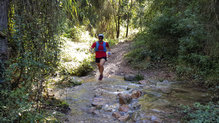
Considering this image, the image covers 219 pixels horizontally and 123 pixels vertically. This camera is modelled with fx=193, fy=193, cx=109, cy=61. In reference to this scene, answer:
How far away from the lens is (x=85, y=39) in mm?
14180

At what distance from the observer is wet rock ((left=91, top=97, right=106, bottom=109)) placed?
450cm

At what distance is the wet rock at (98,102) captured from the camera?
14.8ft

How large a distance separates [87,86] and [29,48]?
11.4ft

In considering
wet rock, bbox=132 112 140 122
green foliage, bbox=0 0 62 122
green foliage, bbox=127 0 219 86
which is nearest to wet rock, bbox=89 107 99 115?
wet rock, bbox=132 112 140 122

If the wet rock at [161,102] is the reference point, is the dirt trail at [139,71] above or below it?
above

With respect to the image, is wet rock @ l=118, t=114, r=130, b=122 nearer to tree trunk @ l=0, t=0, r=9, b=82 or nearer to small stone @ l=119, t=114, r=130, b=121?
small stone @ l=119, t=114, r=130, b=121

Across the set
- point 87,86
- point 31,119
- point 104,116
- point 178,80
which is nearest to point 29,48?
point 31,119

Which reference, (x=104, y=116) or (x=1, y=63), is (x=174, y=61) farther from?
(x=1, y=63)

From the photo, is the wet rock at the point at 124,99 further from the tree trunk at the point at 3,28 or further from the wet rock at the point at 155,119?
the tree trunk at the point at 3,28

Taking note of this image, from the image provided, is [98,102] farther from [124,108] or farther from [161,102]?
[161,102]

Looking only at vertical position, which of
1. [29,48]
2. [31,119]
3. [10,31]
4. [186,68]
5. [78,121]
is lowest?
[78,121]

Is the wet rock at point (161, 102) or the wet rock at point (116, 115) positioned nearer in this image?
the wet rock at point (116, 115)

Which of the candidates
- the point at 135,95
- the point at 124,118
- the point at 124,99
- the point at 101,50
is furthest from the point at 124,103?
the point at 101,50

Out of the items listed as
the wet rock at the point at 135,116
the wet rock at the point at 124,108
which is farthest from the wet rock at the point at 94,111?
the wet rock at the point at 135,116
